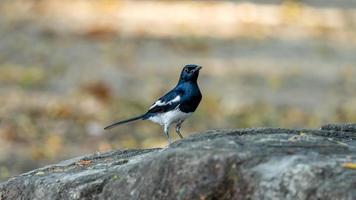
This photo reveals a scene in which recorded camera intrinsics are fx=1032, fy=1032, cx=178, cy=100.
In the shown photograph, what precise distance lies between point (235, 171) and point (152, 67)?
32.6 ft

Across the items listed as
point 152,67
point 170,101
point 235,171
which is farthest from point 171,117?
point 152,67

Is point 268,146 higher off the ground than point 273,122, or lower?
higher

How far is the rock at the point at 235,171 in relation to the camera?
4.00m

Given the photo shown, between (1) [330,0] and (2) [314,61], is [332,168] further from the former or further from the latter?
(1) [330,0]

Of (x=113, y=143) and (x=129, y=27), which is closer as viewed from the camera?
(x=113, y=143)

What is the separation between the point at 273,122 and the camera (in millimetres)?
11391

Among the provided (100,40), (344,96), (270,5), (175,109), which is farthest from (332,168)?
(270,5)

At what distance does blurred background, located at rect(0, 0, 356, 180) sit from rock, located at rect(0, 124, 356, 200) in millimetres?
4433

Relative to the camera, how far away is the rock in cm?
400

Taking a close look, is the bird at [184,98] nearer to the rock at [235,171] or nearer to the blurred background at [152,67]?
the rock at [235,171]

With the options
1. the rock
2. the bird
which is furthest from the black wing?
the rock

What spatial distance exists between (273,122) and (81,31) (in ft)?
17.6

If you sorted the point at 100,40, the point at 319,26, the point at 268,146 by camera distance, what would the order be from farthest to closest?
the point at 319,26 < the point at 100,40 < the point at 268,146

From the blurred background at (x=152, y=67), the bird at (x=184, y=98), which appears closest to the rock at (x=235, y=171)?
the bird at (x=184, y=98)
